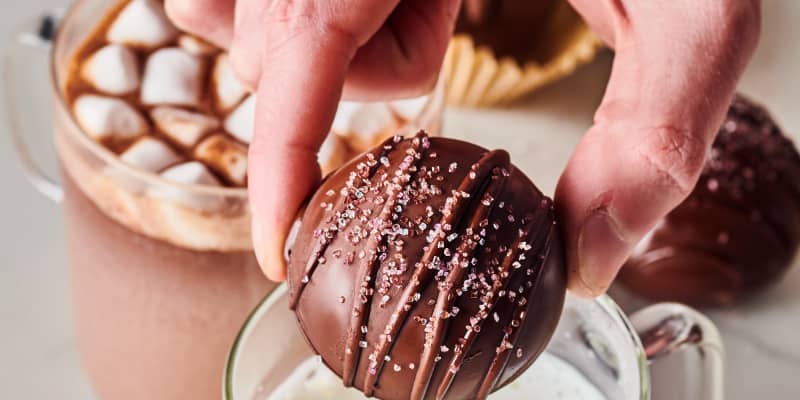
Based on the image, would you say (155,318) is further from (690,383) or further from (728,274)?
(728,274)

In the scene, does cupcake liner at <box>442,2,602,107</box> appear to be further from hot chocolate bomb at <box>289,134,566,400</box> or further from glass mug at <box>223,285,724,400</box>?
hot chocolate bomb at <box>289,134,566,400</box>

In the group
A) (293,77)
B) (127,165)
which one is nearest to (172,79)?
(127,165)

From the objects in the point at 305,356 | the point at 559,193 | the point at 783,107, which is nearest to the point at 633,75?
the point at 559,193

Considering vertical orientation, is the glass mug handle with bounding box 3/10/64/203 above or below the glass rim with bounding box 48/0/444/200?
below

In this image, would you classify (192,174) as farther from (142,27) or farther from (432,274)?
(432,274)

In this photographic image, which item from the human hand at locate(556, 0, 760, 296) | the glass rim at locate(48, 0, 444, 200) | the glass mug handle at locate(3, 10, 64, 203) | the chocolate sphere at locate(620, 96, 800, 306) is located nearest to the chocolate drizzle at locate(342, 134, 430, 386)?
the human hand at locate(556, 0, 760, 296)

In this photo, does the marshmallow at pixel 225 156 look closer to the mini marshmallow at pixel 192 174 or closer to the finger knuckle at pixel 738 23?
the mini marshmallow at pixel 192 174
